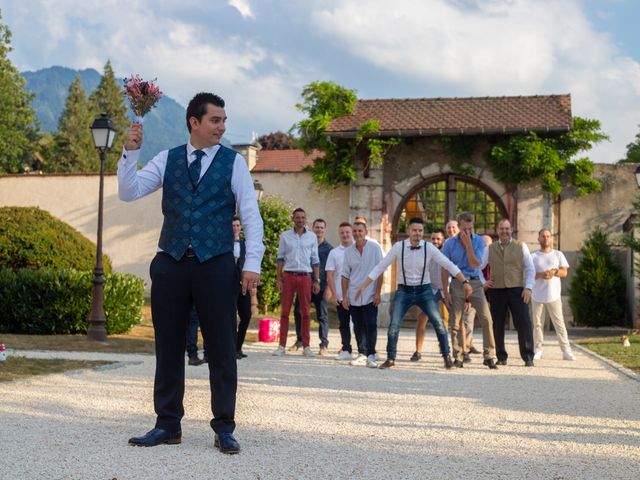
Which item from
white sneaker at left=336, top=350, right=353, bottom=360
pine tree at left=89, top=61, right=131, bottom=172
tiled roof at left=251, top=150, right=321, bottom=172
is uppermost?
pine tree at left=89, top=61, right=131, bottom=172

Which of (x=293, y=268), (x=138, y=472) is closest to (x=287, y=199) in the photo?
(x=293, y=268)

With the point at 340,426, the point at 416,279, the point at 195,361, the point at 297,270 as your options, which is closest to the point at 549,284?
the point at 416,279

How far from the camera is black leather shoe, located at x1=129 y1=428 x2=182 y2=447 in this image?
5.35 m

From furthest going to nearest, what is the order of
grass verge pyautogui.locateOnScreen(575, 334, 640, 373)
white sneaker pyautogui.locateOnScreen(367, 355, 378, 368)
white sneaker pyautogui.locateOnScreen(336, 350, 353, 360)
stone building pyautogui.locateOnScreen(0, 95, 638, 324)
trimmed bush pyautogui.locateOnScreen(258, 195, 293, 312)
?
trimmed bush pyautogui.locateOnScreen(258, 195, 293, 312), stone building pyautogui.locateOnScreen(0, 95, 638, 324), grass verge pyautogui.locateOnScreen(575, 334, 640, 373), white sneaker pyautogui.locateOnScreen(336, 350, 353, 360), white sneaker pyautogui.locateOnScreen(367, 355, 378, 368)

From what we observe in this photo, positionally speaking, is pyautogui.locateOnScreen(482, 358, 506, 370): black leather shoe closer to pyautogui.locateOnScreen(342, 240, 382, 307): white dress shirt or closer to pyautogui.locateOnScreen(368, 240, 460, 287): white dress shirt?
pyautogui.locateOnScreen(368, 240, 460, 287): white dress shirt

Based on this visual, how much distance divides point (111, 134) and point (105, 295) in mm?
2569

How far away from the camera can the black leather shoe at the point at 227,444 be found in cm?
520

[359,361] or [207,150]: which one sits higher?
[207,150]

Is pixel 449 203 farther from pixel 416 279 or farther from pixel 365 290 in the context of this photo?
pixel 416 279

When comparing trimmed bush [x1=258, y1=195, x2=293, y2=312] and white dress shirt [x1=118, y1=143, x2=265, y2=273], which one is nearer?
white dress shirt [x1=118, y1=143, x2=265, y2=273]

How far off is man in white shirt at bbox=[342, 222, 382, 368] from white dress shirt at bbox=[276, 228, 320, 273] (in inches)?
33.3

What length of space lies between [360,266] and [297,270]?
1.24 m

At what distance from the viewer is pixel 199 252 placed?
17.1ft

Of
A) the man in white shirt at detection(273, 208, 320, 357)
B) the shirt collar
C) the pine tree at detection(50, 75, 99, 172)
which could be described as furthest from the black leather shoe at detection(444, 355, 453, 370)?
the pine tree at detection(50, 75, 99, 172)
